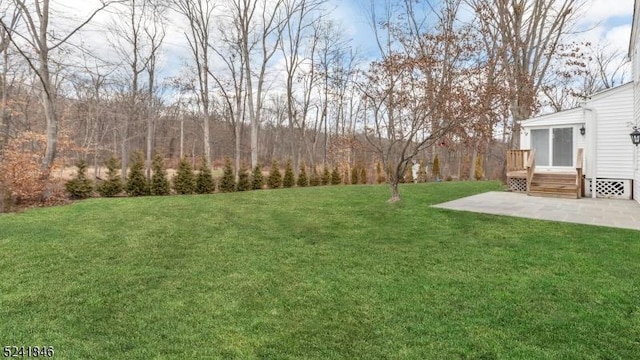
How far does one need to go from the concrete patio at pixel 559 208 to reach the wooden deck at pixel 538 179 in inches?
24.5

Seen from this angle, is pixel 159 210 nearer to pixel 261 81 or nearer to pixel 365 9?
pixel 261 81

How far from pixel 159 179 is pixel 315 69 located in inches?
494

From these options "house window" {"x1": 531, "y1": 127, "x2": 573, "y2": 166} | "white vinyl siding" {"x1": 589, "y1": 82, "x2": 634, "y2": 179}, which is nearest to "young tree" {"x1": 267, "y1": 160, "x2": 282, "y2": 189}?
"house window" {"x1": 531, "y1": 127, "x2": 573, "y2": 166}

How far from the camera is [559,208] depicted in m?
7.73

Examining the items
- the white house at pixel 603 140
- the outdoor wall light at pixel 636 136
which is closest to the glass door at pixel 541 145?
the white house at pixel 603 140

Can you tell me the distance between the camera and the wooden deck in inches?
384

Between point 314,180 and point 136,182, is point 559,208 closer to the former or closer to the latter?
point 314,180

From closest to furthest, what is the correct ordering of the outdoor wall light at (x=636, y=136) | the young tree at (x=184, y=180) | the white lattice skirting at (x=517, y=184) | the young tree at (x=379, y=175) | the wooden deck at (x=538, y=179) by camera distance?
the outdoor wall light at (x=636, y=136), the wooden deck at (x=538, y=179), the white lattice skirting at (x=517, y=184), the young tree at (x=184, y=180), the young tree at (x=379, y=175)

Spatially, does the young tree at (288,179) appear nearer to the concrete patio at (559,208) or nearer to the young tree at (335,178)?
the young tree at (335,178)

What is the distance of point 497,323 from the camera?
2.69m

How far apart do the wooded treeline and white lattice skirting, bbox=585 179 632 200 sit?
327 centimetres

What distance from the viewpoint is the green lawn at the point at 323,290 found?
7.91 feet

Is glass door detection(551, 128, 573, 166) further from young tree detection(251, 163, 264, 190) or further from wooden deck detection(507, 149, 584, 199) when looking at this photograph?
young tree detection(251, 163, 264, 190)

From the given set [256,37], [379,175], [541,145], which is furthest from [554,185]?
[256,37]
